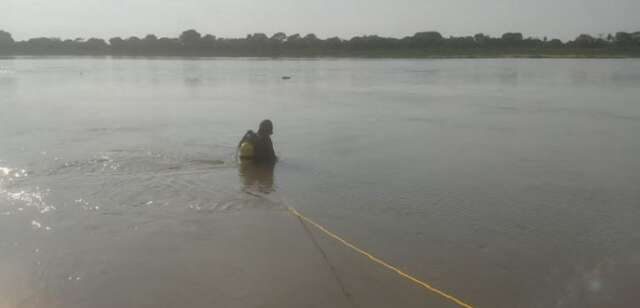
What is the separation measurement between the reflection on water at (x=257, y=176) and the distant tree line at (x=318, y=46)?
10573cm

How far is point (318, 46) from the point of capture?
122 metres

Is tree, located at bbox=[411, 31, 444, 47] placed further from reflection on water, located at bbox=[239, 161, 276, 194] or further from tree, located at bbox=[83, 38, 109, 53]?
reflection on water, located at bbox=[239, 161, 276, 194]

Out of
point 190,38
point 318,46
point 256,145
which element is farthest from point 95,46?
point 256,145

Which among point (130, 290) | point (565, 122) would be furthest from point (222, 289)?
point (565, 122)

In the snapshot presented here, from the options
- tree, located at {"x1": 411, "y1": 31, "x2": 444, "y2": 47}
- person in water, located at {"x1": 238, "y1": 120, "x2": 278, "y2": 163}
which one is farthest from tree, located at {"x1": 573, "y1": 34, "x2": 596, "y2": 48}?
person in water, located at {"x1": 238, "y1": 120, "x2": 278, "y2": 163}

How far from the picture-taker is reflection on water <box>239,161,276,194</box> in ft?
34.6

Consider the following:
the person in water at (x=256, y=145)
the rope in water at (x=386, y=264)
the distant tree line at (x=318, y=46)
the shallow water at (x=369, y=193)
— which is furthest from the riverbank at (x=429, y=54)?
the rope in water at (x=386, y=264)

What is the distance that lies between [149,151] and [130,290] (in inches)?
335

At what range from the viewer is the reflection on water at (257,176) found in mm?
10554

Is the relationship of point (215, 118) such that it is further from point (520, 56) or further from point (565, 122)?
point (520, 56)

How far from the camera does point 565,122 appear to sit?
20484 millimetres

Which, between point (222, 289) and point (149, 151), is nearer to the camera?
point (222, 289)

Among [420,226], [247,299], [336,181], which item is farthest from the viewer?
[336,181]

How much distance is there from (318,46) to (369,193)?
114539mm
